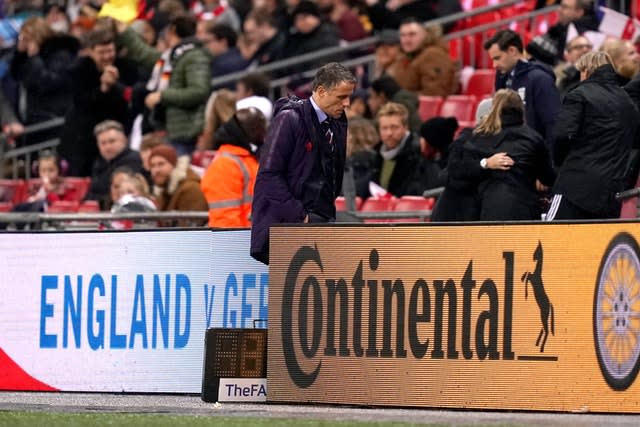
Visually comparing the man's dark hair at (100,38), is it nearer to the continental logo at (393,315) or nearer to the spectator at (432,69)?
the spectator at (432,69)

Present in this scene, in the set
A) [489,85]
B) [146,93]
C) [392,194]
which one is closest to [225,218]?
[392,194]

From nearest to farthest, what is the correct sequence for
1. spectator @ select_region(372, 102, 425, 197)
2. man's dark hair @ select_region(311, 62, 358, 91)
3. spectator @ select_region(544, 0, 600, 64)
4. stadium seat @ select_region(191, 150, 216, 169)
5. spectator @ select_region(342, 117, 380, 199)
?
man's dark hair @ select_region(311, 62, 358, 91)
spectator @ select_region(372, 102, 425, 197)
spectator @ select_region(342, 117, 380, 199)
spectator @ select_region(544, 0, 600, 64)
stadium seat @ select_region(191, 150, 216, 169)

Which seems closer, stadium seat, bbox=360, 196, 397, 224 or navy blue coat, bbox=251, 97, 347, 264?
navy blue coat, bbox=251, 97, 347, 264

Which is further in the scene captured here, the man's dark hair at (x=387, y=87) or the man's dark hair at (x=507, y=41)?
the man's dark hair at (x=387, y=87)

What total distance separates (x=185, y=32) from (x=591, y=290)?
32.2 ft

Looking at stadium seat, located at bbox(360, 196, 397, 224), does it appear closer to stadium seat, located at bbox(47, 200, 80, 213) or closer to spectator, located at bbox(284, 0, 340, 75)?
stadium seat, located at bbox(47, 200, 80, 213)

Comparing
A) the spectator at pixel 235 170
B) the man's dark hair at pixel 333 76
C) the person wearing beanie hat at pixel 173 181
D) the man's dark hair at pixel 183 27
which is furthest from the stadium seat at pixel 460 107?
the man's dark hair at pixel 333 76

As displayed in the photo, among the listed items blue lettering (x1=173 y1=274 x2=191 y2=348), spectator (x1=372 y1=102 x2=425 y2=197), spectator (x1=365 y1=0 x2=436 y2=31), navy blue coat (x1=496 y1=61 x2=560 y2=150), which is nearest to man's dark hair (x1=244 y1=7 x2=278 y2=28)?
spectator (x1=365 y1=0 x2=436 y2=31)

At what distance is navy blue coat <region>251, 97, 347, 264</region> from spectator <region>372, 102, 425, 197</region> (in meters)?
4.66

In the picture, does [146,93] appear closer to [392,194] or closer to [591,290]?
[392,194]

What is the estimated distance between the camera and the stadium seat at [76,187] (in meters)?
19.8

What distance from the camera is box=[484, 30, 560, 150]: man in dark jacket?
1374cm

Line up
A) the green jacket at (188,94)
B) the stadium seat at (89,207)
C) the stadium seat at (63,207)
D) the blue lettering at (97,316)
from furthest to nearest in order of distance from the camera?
1. the green jacket at (188,94)
2. the stadium seat at (63,207)
3. the stadium seat at (89,207)
4. the blue lettering at (97,316)

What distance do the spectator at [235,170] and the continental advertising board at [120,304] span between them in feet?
5.87
